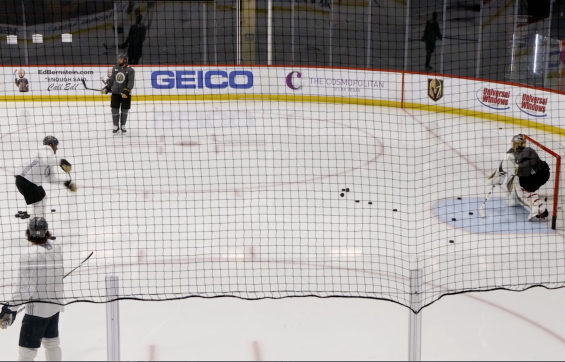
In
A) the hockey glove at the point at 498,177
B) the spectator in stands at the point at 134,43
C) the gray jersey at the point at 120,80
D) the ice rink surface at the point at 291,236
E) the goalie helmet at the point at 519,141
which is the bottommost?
the ice rink surface at the point at 291,236

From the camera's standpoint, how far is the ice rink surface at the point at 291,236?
4902 mm

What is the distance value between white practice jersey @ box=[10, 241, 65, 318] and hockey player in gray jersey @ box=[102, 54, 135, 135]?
6.83 metres

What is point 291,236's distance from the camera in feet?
22.2

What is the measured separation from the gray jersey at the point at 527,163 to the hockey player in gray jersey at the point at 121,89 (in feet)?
18.2

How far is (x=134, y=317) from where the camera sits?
202 inches

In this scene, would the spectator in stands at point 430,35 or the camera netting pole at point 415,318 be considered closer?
the camera netting pole at point 415,318

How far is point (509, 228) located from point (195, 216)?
283cm

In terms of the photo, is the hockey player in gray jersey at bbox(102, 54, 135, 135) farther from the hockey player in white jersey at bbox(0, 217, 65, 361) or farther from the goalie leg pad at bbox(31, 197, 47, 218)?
the hockey player in white jersey at bbox(0, 217, 65, 361)

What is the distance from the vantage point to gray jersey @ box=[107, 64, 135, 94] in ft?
34.7

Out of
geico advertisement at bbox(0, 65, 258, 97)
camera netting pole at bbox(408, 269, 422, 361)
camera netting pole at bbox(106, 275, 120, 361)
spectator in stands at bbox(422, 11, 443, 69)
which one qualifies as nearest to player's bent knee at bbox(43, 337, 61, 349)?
camera netting pole at bbox(106, 275, 120, 361)

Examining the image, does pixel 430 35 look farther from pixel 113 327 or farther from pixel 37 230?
pixel 113 327

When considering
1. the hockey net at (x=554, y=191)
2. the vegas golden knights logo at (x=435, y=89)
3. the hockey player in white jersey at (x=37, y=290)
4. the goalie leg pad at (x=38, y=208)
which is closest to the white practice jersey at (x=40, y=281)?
the hockey player in white jersey at (x=37, y=290)

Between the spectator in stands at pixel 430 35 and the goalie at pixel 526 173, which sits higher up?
the spectator in stands at pixel 430 35

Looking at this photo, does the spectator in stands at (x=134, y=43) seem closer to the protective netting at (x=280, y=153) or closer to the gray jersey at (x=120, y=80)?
the protective netting at (x=280, y=153)
